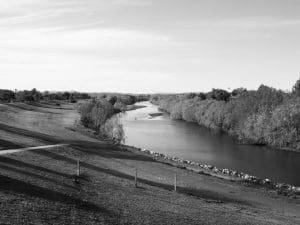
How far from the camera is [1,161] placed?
3812 cm

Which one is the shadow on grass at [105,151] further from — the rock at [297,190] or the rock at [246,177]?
the rock at [297,190]

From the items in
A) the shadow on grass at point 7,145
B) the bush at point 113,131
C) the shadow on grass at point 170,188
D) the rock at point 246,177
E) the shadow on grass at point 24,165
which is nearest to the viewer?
the shadow on grass at point 24,165

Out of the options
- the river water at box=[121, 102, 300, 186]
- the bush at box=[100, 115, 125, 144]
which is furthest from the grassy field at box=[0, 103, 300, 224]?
the bush at box=[100, 115, 125, 144]

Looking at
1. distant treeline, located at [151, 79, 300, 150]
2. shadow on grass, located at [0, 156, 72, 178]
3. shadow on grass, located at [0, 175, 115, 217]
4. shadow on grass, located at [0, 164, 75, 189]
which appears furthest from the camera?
distant treeline, located at [151, 79, 300, 150]

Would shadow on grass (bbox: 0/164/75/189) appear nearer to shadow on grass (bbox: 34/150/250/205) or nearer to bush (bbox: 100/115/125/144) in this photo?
shadow on grass (bbox: 34/150/250/205)

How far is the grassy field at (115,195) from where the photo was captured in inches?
1049

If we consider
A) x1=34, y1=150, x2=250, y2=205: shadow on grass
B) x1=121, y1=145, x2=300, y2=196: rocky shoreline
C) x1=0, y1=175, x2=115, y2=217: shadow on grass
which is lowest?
x1=121, y1=145, x2=300, y2=196: rocky shoreline

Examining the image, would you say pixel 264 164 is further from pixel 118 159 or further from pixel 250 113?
pixel 250 113

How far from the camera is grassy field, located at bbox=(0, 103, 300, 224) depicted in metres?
26.6

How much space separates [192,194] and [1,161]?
17.5 m

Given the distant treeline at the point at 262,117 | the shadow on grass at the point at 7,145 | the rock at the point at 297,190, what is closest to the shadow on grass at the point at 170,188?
the shadow on grass at the point at 7,145

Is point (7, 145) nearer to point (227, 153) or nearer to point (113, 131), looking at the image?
point (113, 131)

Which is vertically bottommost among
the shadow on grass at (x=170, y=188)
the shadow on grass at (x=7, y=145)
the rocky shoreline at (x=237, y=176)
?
the rocky shoreline at (x=237, y=176)

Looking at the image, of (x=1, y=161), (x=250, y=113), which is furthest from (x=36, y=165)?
(x=250, y=113)
